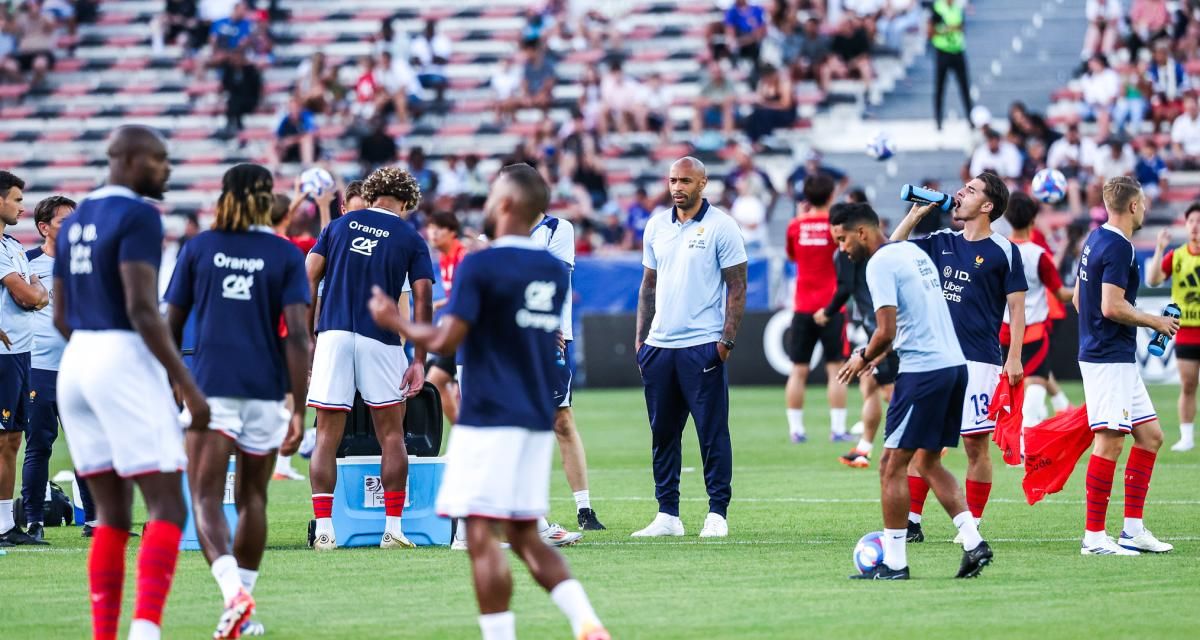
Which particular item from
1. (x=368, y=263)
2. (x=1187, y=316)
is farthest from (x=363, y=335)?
(x=1187, y=316)

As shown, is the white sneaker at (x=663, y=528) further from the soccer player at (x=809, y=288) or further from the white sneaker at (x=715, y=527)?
the soccer player at (x=809, y=288)

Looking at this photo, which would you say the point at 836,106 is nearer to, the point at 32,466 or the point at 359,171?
the point at 359,171

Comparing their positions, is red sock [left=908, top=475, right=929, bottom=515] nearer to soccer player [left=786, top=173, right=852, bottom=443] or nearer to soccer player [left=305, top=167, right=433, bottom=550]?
soccer player [left=305, top=167, right=433, bottom=550]

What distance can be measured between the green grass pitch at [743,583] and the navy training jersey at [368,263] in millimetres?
1432

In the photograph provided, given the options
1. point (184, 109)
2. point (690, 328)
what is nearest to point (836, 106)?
point (184, 109)

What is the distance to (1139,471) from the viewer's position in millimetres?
10555

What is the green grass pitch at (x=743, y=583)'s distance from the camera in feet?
25.8

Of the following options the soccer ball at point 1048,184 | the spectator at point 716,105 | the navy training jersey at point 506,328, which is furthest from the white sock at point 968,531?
the spectator at point 716,105

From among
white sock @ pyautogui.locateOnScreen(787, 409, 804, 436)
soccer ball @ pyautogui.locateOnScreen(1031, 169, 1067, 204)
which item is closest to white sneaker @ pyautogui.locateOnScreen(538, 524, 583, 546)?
soccer ball @ pyautogui.locateOnScreen(1031, 169, 1067, 204)

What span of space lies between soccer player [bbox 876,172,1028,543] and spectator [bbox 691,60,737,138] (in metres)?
21.4

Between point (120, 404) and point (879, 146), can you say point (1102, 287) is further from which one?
point (879, 146)

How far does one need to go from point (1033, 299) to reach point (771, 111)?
1564 cm

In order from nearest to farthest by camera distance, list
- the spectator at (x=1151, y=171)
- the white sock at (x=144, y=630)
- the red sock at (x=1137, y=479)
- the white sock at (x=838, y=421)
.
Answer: the white sock at (x=144, y=630), the red sock at (x=1137, y=479), the white sock at (x=838, y=421), the spectator at (x=1151, y=171)

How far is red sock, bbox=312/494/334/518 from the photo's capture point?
34.9ft
